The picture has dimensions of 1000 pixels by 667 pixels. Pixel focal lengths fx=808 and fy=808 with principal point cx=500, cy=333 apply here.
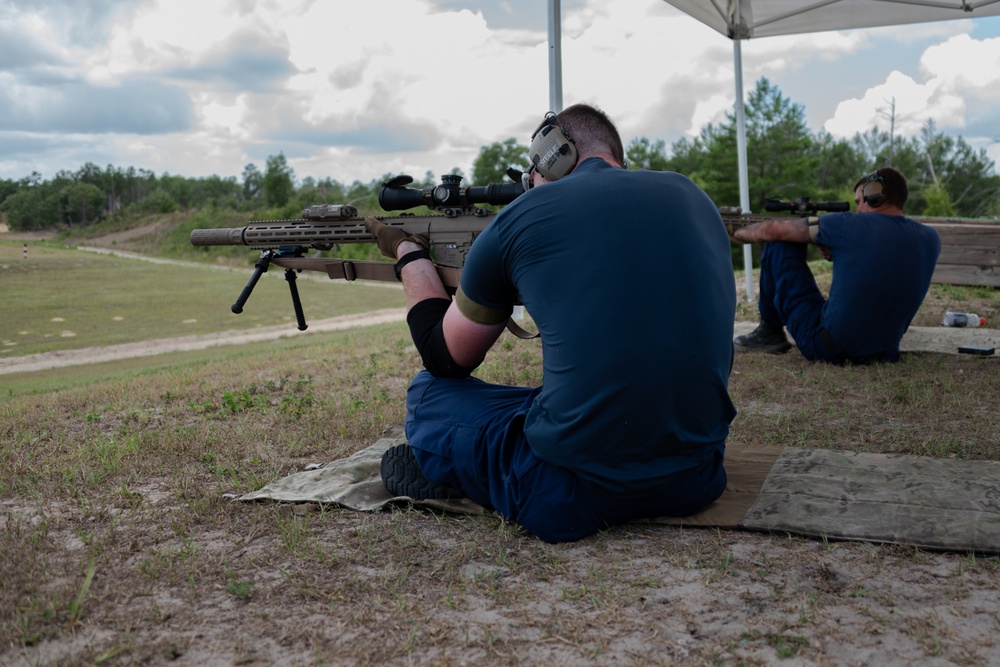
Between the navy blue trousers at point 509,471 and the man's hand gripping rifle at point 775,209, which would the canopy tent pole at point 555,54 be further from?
the navy blue trousers at point 509,471

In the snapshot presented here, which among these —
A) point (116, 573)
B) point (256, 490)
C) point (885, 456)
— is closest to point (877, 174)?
point (885, 456)

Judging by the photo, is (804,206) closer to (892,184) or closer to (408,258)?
(892,184)

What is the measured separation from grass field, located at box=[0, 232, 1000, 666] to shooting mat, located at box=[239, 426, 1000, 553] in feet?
0.21

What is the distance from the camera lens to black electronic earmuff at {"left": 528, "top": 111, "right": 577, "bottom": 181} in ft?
8.31

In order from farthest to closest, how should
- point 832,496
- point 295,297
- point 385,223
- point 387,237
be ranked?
point 295,297
point 385,223
point 387,237
point 832,496

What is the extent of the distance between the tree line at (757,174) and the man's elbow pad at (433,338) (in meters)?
9.52

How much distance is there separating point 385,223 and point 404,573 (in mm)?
1868

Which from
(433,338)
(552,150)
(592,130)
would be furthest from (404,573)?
(592,130)

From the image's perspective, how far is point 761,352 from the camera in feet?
19.2

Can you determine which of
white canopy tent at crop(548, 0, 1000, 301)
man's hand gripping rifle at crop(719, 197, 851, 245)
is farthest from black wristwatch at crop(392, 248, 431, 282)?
white canopy tent at crop(548, 0, 1000, 301)

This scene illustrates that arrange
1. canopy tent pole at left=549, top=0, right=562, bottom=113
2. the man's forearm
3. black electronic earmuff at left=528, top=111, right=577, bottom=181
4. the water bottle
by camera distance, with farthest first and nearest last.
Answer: the water bottle → canopy tent pole at left=549, top=0, right=562, bottom=113 → the man's forearm → black electronic earmuff at left=528, top=111, right=577, bottom=181

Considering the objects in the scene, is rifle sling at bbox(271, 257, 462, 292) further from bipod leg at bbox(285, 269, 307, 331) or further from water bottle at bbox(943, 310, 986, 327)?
water bottle at bbox(943, 310, 986, 327)

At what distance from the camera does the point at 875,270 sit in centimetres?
484

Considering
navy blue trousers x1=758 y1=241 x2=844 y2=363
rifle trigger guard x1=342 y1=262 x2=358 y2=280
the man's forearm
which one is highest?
the man's forearm
